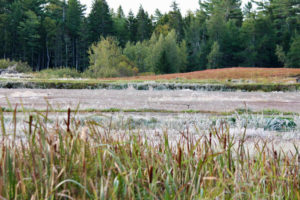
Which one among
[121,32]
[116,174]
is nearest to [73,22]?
[121,32]

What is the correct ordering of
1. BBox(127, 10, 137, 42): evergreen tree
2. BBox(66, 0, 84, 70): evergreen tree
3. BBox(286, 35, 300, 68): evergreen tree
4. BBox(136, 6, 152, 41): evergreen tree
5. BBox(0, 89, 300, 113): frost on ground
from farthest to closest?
BBox(127, 10, 137, 42): evergreen tree → BBox(136, 6, 152, 41): evergreen tree → BBox(66, 0, 84, 70): evergreen tree → BBox(286, 35, 300, 68): evergreen tree → BBox(0, 89, 300, 113): frost on ground

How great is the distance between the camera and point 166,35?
1969 inches

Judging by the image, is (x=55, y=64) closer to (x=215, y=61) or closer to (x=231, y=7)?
(x=215, y=61)

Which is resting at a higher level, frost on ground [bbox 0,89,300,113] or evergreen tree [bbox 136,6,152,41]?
evergreen tree [bbox 136,6,152,41]

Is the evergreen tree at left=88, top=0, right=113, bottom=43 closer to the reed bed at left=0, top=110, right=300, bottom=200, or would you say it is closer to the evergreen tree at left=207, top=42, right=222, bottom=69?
the evergreen tree at left=207, top=42, right=222, bottom=69

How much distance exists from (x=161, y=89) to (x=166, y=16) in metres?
53.4

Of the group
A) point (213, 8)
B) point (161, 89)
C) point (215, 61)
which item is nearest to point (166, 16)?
point (213, 8)

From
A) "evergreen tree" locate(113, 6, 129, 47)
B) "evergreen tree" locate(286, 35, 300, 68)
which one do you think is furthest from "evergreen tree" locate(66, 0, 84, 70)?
"evergreen tree" locate(286, 35, 300, 68)

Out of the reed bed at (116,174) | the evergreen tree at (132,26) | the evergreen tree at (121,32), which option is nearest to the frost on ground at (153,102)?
the reed bed at (116,174)

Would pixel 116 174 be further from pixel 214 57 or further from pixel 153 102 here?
pixel 214 57

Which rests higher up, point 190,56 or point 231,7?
point 231,7

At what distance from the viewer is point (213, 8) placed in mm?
55438

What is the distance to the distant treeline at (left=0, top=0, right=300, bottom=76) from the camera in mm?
40938

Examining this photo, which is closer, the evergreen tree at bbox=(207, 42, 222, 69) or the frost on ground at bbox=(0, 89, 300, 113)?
Answer: the frost on ground at bbox=(0, 89, 300, 113)
